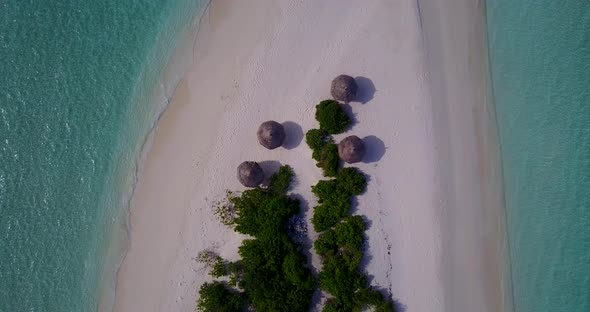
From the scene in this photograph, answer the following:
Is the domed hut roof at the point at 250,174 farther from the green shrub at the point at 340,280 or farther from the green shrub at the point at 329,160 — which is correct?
the green shrub at the point at 340,280

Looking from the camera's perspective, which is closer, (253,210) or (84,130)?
(253,210)

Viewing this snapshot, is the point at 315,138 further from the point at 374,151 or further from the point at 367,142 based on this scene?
the point at 374,151

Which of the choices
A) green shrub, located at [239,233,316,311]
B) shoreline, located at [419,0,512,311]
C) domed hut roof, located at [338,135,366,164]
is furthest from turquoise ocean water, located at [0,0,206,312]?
shoreline, located at [419,0,512,311]

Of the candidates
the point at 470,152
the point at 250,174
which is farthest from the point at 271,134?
the point at 470,152

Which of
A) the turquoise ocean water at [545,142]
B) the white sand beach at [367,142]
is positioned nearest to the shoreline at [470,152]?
the white sand beach at [367,142]

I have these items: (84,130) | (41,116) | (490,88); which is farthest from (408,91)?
(41,116)

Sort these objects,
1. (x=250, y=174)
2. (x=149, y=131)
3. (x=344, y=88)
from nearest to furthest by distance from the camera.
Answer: (x=250, y=174)
(x=344, y=88)
(x=149, y=131)

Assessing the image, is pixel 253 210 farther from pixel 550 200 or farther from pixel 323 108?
pixel 550 200

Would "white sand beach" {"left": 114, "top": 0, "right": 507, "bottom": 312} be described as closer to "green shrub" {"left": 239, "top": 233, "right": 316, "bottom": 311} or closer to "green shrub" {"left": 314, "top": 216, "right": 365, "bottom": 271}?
"green shrub" {"left": 314, "top": 216, "right": 365, "bottom": 271}
